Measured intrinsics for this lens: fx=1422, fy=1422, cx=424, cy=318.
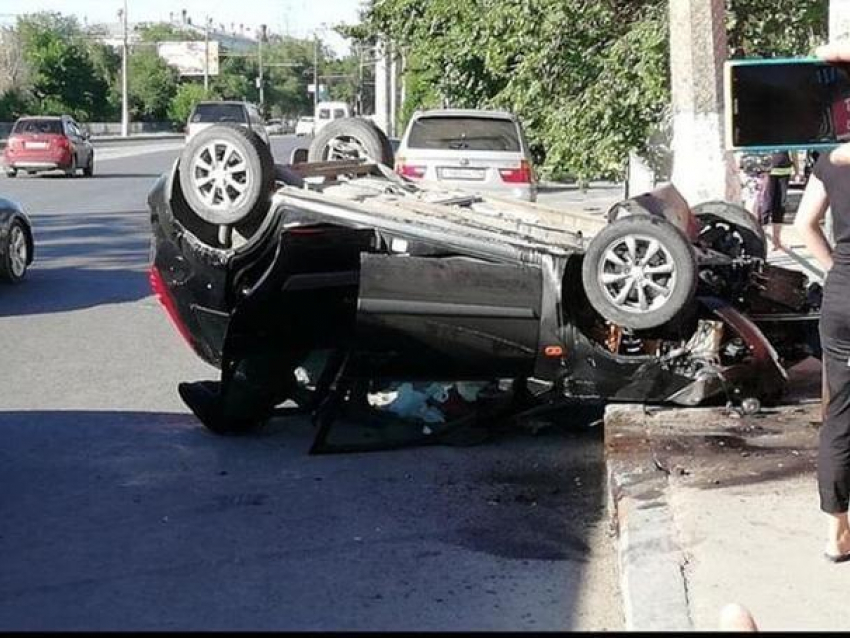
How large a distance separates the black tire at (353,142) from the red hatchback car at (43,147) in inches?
1068

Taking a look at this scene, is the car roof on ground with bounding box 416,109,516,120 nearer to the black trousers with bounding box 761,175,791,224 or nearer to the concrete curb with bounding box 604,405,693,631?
the black trousers with bounding box 761,175,791,224

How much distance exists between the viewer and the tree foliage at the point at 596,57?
1698 cm

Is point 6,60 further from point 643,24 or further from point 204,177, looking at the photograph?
point 204,177

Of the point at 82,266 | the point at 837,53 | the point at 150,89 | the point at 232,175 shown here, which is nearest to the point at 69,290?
the point at 82,266

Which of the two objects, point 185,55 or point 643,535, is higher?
point 185,55

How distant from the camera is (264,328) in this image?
8062 millimetres

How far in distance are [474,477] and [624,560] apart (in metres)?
1.91

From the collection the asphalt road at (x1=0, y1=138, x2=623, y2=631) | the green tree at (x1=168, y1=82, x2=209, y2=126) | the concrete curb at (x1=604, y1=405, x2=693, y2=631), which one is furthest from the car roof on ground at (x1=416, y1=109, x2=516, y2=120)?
the green tree at (x1=168, y1=82, x2=209, y2=126)

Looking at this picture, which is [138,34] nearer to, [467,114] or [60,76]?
[60,76]

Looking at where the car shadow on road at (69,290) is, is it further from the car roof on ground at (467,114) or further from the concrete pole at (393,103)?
the concrete pole at (393,103)

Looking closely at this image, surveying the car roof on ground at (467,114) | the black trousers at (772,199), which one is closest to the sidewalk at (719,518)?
the car roof on ground at (467,114)

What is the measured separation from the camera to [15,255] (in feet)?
48.9

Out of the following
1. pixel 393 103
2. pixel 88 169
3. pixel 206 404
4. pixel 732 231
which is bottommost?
pixel 206 404

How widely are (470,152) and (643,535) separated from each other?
1328 cm
